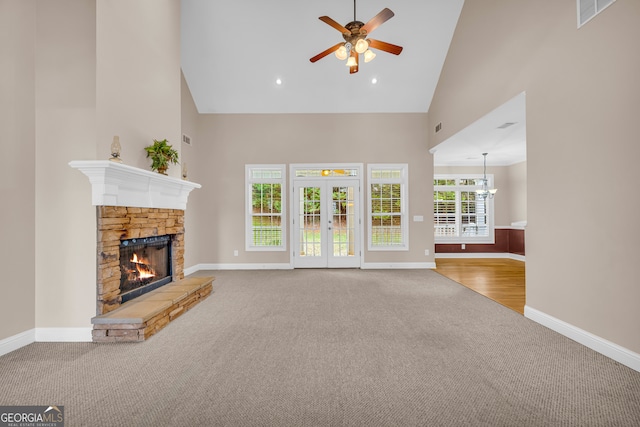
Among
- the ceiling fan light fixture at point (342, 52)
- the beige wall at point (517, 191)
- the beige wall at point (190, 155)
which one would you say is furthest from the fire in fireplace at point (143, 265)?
the beige wall at point (517, 191)

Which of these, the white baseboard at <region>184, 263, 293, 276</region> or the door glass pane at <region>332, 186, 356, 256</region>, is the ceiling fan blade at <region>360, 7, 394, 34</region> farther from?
the white baseboard at <region>184, 263, 293, 276</region>

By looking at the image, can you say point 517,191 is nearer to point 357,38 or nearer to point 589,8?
point 589,8

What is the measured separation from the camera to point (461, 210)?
9.02 metres

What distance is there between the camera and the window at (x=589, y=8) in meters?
2.54

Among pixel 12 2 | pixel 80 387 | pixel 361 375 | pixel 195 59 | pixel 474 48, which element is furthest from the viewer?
pixel 195 59

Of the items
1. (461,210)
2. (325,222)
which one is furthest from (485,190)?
(325,222)

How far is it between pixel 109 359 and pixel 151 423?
1116 mm

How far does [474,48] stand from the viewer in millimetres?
4645

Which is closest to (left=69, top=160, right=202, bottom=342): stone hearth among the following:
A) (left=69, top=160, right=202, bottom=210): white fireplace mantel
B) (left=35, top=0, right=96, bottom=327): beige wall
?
(left=69, top=160, right=202, bottom=210): white fireplace mantel

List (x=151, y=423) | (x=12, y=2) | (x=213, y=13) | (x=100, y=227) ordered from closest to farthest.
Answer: (x=151, y=423)
(x=12, y=2)
(x=100, y=227)
(x=213, y=13)

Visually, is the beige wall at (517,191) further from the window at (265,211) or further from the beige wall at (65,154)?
the beige wall at (65,154)

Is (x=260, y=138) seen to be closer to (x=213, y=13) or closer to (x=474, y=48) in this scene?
(x=213, y=13)

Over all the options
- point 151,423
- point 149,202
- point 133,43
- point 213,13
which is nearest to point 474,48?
point 213,13

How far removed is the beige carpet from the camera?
1770 mm
